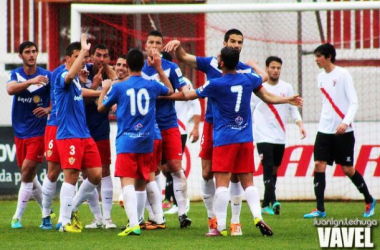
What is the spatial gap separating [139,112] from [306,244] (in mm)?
2472

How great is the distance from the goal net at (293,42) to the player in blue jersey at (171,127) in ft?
12.7

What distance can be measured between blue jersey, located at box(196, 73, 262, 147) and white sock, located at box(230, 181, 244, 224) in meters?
0.79

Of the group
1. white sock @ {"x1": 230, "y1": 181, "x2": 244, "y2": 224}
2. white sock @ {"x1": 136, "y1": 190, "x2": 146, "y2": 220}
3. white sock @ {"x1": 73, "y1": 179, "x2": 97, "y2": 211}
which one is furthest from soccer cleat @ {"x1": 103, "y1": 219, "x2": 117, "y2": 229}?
white sock @ {"x1": 230, "y1": 181, "x2": 244, "y2": 224}

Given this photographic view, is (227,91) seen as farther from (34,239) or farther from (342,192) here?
(342,192)

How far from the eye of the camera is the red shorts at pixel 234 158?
10.8 meters

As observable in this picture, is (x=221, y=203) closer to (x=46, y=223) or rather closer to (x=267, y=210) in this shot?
(x=46, y=223)

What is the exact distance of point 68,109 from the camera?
37.5ft

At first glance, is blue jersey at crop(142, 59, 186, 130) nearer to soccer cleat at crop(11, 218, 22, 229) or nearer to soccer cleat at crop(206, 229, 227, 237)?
soccer cleat at crop(206, 229, 227, 237)

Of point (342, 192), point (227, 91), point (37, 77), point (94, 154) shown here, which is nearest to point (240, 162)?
point (227, 91)

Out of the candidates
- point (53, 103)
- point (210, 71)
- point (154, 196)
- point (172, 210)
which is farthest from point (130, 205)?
point (172, 210)

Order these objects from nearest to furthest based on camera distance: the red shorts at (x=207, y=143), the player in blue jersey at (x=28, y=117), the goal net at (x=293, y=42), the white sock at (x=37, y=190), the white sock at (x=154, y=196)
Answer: the red shorts at (x=207, y=143)
the white sock at (x=154, y=196)
the player in blue jersey at (x=28, y=117)
the white sock at (x=37, y=190)
the goal net at (x=293, y=42)

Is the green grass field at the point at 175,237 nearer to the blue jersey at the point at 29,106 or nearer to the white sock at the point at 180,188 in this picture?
the white sock at the point at 180,188

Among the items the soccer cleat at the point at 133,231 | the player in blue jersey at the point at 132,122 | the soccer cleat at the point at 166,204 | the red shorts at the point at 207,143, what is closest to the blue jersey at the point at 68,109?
the player in blue jersey at the point at 132,122

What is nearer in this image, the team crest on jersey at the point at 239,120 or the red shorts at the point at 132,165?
the team crest on jersey at the point at 239,120
